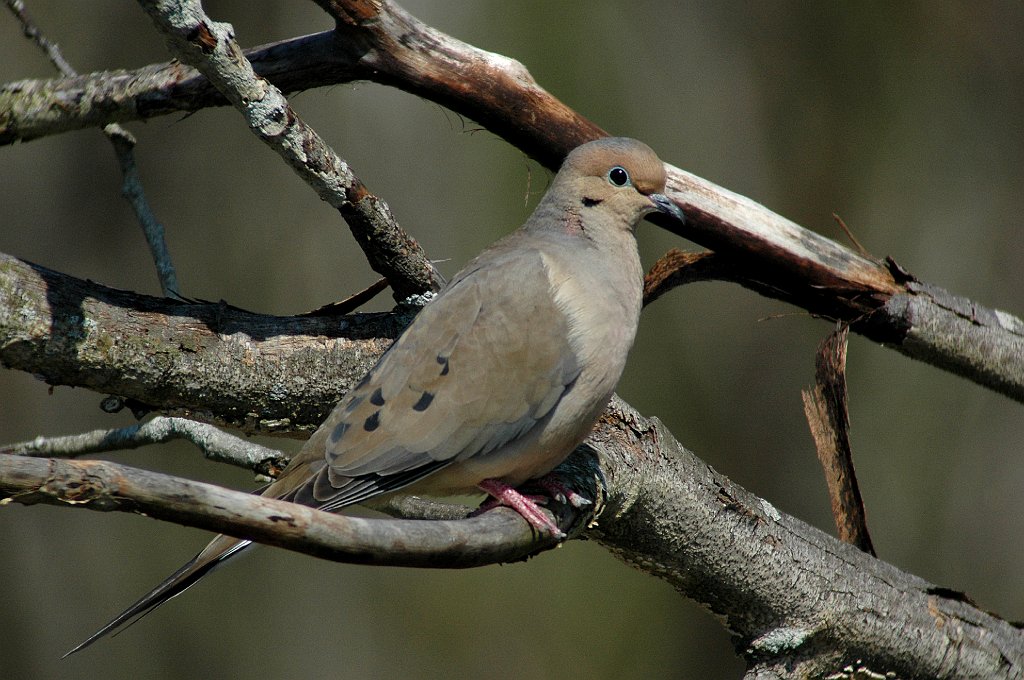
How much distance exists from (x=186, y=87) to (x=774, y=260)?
5.13 feet

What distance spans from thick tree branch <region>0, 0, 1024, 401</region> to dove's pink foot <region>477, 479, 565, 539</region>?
0.91 meters

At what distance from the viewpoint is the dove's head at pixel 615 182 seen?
2348 mm

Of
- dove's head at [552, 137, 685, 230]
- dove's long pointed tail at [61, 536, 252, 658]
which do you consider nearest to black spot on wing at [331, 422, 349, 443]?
dove's long pointed tail at [61, 536, 252, 658]

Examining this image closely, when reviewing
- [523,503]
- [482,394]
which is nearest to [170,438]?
[482,394]

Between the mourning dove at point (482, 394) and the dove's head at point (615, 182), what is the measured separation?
251 mm

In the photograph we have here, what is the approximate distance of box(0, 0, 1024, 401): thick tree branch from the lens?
2.27 m

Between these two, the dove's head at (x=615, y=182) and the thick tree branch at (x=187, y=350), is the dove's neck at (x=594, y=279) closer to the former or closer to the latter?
the dove's head at (x=615, y=182)

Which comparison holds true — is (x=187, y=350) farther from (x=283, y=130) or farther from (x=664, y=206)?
(x=664, y=206)

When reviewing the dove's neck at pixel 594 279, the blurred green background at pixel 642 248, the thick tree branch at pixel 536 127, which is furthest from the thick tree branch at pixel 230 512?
the blurred green background at pixel 642 248

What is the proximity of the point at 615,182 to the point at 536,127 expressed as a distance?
0.26 meters

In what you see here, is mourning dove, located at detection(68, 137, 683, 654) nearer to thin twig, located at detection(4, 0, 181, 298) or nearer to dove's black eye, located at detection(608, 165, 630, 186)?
dove's black eye, located at detection(608, 165, 630, 186)

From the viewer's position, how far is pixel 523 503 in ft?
6.45

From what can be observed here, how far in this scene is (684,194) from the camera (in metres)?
2.56

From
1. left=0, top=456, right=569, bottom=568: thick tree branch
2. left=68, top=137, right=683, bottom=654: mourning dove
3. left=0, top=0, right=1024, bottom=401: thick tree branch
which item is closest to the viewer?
left=0, top=456, right=569, bottom=568: thick tree branch
